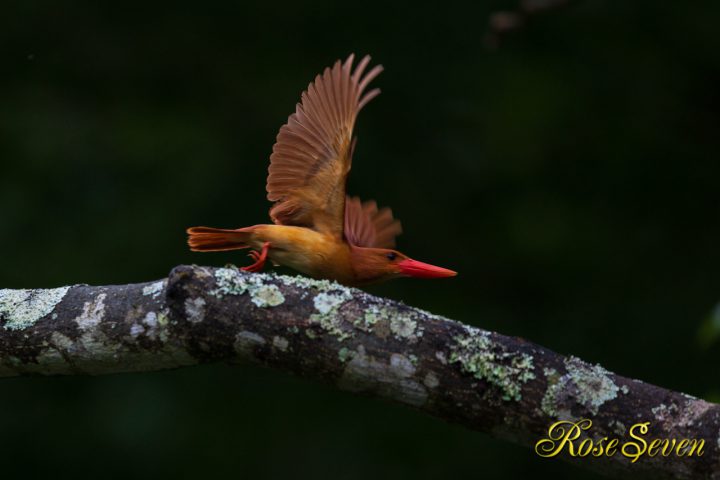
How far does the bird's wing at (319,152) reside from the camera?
2.83m

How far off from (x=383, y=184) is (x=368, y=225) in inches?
69.3

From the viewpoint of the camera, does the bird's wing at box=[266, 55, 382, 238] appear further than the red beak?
No

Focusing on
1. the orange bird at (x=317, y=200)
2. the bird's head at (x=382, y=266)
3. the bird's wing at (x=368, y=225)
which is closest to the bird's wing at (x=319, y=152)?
the orange bird at (x=317, y=200)

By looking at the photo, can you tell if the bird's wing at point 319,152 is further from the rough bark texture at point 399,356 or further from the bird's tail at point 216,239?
the rough bark texture at point 399,356

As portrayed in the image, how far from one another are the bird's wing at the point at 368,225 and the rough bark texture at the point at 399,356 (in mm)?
1182

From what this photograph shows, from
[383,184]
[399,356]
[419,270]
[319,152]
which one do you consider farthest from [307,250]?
[383,184]

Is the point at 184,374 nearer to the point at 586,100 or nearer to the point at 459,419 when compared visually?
the point at 586,100

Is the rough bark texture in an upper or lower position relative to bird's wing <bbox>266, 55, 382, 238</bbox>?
lower

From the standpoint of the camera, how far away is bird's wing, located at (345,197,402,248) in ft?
11.2

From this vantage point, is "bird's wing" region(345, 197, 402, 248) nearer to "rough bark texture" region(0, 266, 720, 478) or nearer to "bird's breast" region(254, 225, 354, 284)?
"bird's breast" region(254, 225, 354, 284)

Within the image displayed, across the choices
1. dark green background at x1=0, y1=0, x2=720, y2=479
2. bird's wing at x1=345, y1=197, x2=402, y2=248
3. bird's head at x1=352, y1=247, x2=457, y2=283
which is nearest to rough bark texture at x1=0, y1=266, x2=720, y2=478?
bird's head at x1=352, y1=247, x2=457, y2=283

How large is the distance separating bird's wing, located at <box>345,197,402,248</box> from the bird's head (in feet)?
1.05

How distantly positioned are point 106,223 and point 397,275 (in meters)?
2.51

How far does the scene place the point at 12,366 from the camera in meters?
2.30
